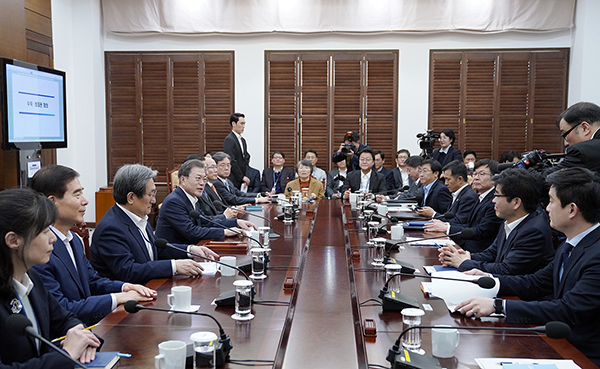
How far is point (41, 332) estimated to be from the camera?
158 centimetres

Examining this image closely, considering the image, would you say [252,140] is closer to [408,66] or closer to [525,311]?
[408,66]

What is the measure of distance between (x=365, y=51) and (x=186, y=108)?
2.78 meters

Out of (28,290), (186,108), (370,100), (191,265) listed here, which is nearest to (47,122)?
(191,265)

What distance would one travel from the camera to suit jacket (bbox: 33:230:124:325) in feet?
6.41

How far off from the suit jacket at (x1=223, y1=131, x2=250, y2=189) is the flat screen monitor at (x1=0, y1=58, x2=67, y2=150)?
2.58 meters

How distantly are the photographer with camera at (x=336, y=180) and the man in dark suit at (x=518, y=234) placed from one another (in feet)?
11.4

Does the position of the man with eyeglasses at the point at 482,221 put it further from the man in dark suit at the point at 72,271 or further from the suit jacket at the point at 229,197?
the suit jacket at the point at 229,197

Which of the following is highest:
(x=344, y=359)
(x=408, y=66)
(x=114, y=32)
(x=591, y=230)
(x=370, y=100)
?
(x=114, y=32)

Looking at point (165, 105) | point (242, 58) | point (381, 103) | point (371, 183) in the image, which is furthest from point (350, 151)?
point (165, 105)

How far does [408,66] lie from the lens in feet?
23.5

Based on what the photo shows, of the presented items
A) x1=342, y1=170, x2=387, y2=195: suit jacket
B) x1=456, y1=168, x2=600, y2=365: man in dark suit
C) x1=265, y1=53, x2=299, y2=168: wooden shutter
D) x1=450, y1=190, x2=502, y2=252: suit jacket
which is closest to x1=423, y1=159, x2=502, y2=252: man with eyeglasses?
x1=450, y1=190, x2=502, y2=252: suit jacket

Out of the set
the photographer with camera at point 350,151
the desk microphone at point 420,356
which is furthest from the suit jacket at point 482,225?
the photographer with camera at point 350,151

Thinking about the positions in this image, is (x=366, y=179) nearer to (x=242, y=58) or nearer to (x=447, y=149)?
(x=447, y=149)

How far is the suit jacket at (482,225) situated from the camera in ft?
11.4
